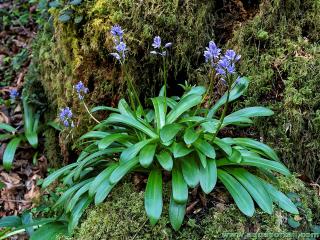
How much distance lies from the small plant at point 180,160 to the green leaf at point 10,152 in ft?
3.83

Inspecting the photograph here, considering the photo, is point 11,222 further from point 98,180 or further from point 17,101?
point 17,101

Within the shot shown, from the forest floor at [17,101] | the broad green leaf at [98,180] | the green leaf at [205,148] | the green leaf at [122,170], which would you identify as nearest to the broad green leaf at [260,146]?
the green leaf at [205,148]

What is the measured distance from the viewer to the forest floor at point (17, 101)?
3.98 metres

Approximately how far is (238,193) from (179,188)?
351 millimetres

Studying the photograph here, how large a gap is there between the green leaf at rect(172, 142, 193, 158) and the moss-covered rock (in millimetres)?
330

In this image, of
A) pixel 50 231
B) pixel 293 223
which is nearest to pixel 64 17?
pixel 50 231

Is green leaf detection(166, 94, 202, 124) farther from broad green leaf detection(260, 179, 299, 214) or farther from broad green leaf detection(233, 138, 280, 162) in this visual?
broad green leaf detection(260, 179, 299, 214)

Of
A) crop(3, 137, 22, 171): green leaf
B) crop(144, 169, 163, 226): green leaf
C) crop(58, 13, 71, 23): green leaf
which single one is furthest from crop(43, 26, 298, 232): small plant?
crop(3, 137, 22, 171): green leaf

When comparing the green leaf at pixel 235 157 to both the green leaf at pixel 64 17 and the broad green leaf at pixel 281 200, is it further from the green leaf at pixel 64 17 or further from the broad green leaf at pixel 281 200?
the green leaf at pixel 64 17

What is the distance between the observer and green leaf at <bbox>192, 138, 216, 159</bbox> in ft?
8.07

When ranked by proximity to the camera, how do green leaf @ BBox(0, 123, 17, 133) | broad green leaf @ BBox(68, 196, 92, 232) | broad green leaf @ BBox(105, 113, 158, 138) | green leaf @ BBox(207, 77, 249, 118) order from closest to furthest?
1. broad green leaf @ BBox(68, 196, 92, 232)
2. broad green leaf @ BBox(105, 113, 158, 138)
3. green leaf @ BBox(207, 77, 249, 118)
4. green leaf @ BBox(0, 123, 17, 133)

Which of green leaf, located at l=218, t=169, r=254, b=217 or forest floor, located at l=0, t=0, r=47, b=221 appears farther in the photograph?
forest floor, located at l=0, t=0, r=47, b=221

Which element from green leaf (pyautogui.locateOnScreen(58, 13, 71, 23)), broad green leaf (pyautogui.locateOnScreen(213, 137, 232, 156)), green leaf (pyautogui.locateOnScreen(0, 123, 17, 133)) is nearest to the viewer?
broad green leaf (pyautogui.locateOnScreen(213, 137, 232, 156))

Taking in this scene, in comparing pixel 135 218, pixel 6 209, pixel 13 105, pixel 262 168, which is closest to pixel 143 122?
pixel 135 218
